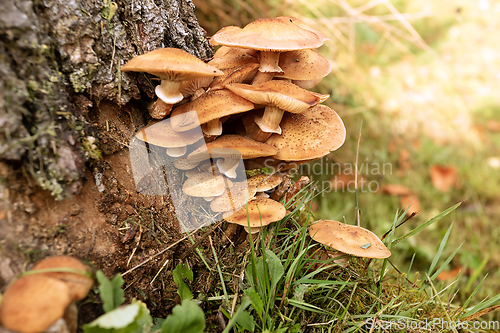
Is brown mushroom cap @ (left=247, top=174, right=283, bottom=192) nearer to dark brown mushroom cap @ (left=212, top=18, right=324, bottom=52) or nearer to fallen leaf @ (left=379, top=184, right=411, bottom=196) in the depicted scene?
dark brown mushroom cap @ (left=212, top=18, right=324, bottom=52)

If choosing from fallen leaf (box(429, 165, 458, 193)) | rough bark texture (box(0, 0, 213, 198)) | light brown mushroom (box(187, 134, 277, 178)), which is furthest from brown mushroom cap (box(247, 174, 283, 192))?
fallen leaf (box(429, 165, 458, 193))

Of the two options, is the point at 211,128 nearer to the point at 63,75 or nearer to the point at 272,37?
the point at 272,37

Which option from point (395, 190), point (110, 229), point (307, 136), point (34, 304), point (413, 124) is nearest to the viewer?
point (34, 304)

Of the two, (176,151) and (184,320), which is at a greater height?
(176,151)

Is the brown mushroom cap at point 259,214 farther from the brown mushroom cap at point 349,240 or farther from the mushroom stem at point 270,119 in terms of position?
the mushroom stem at point 270,119

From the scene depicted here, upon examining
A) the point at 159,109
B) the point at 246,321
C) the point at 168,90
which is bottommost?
the point at 246,321

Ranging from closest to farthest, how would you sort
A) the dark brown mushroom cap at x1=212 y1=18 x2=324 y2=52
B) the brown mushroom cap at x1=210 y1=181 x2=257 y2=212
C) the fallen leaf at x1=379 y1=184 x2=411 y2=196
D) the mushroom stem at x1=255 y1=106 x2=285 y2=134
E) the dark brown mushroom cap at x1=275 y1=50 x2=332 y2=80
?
the dark brown mushroom cap at x1=212 y1=18 x2=324 y2=52 < the brown mushroom cap at x1=210 y1=181 x2=257 y2=212 < the mushroom stem at x1=255 y1=106 x2=285 y2=134 < the dark brown mushroom cap at x1=275 y1=50 x2=332 y2=80 < the fallen leaf at x1=379 y1=184 x2=411 y2=196

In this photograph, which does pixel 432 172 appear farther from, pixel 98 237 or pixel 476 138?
pixel 98 237

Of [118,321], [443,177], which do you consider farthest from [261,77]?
[443,177]
